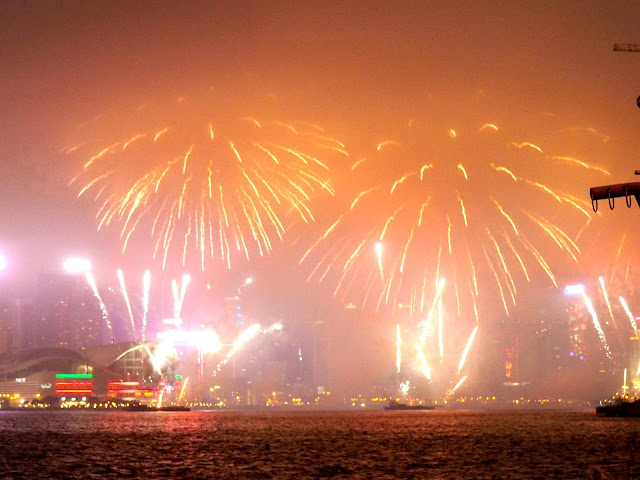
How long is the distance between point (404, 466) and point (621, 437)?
180 ft

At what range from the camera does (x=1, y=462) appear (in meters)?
84.7

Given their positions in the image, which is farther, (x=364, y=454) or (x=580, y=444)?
(x=580, y=444)

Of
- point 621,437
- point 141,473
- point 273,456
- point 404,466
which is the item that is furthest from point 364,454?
point 621,437

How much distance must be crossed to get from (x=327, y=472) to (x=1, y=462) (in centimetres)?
3115

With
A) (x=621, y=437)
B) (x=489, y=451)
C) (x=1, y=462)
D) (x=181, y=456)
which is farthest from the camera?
(x=621, y=437)

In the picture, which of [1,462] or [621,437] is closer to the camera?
[1,462]

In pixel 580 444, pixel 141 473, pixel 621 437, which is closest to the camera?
pixel 141 473

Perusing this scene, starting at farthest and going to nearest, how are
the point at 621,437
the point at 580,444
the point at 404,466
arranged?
1. the point at 621,437
2. the point at 580,444
3. the point at 404,466

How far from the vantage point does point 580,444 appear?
10750 centimetres

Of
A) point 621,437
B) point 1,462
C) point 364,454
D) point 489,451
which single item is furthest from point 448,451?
point 1,462

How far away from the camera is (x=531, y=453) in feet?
308

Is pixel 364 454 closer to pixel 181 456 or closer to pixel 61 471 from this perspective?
pixel 181 456

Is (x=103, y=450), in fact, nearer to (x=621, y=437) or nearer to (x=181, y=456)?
(x=181, y=456)

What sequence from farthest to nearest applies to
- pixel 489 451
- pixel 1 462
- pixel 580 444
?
1. pixel 580 444
2. pixel 489 451
3. pixel 1 462
